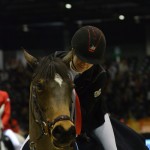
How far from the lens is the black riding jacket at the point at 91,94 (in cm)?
305

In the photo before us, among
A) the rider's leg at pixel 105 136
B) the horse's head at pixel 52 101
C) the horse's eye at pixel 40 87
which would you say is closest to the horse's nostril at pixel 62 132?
the horse's head at pixel 52 101

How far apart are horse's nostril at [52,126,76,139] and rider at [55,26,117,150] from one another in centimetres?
55

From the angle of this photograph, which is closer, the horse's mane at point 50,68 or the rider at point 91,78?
the horse's mane at point 50,68

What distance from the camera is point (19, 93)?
12875 millimetres

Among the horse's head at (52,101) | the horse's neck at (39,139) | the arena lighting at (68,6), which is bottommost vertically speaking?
the horse's neck at (39,139)

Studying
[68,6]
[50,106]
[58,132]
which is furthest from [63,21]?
[58,132]

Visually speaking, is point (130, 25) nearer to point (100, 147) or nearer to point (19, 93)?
point (19, 93)

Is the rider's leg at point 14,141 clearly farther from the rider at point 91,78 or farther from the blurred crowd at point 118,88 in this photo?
the blurred crowd at point 118,88

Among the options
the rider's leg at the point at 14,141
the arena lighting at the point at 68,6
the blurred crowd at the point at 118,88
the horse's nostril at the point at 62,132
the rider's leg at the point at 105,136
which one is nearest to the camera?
the horse's nostril at the point at 62,132

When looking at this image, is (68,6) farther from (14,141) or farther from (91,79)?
(91,79)

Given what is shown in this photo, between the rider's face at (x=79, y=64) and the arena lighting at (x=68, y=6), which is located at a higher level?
the arena lighting at (x=68, y=6)

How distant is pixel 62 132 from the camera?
2.35 m

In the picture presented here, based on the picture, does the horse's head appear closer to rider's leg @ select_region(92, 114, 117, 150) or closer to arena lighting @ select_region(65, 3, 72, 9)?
rider's leg @ select_region(92, 114, 117, 150)

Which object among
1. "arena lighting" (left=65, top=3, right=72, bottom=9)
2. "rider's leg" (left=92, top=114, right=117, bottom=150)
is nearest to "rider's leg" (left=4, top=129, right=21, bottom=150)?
"rider's leg" (left=92, top=114, right=117, bottom=150)
